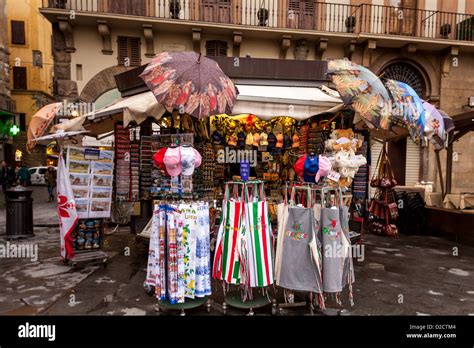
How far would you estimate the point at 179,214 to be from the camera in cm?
390

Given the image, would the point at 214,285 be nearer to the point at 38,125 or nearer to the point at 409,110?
the point at 38,125

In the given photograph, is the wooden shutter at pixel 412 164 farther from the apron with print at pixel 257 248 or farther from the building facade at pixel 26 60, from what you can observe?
the building facade at pixel 26 60

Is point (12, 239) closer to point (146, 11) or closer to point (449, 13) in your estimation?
point (146, 11)

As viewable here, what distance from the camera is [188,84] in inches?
174

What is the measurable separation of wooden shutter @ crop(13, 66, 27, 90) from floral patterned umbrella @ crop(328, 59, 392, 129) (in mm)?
33911

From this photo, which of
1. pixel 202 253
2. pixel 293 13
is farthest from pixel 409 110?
pixel 293 13

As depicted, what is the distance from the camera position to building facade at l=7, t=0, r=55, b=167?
95.5 ft

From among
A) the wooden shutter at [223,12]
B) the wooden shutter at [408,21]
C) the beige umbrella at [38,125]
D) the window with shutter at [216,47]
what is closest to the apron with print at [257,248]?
the beige umbrella at [38,125]

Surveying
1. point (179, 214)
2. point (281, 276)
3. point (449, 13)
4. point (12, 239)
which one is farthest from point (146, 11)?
point (449, 13)

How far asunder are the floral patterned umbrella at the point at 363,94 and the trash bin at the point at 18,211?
8247 mm

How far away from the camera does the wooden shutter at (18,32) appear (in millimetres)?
29078

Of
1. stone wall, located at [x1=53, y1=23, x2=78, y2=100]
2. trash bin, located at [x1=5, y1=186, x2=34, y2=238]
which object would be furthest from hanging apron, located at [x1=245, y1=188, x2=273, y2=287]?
stone wall, located at [x1=53, y1=23, x2=78, y2=100]

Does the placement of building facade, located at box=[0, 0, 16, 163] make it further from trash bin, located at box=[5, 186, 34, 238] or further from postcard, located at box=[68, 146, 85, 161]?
postcard, located at box=[68, 146, 85, 161]
